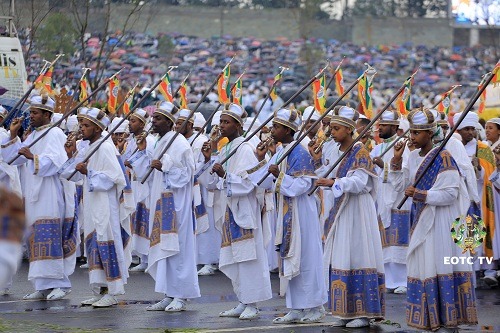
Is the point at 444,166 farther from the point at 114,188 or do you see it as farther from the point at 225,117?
the point at 114,188

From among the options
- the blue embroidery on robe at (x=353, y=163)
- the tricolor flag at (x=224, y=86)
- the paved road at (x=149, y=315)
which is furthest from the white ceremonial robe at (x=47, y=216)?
the blue embroidery on robe at (x=353, y=163)

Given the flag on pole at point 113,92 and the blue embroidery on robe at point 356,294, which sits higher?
the flag on pole at point 113,92

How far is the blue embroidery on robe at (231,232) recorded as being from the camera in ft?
39.4

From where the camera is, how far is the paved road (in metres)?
11.2

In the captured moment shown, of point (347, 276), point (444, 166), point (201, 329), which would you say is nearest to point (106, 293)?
point (201, 329)

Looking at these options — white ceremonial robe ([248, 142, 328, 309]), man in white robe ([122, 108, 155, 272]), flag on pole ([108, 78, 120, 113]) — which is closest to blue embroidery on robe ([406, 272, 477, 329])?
white ceremonial robe ([248, 142, 328, 309])

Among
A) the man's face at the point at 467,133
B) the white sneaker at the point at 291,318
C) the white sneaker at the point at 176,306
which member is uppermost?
the man's face at the point at 467,133

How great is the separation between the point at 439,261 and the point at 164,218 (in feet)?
10.6

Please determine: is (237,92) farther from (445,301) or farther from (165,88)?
(445,301)

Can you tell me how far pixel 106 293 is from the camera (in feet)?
43.0

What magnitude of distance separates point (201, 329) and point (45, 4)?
12.5 m

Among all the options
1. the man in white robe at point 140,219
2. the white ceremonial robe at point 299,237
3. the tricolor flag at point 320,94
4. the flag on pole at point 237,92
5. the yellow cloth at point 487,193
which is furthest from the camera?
the man in white robe at point 140,219

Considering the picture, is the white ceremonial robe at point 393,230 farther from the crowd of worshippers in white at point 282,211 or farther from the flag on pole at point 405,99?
the flag on pole at point 405,99

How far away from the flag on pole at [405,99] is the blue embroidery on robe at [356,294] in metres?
2.75
